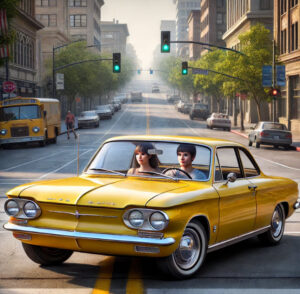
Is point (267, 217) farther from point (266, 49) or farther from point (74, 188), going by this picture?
point (266, 49)

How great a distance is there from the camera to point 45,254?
22.8 ft

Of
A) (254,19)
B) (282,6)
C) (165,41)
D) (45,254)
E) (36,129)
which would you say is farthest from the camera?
(254,19)

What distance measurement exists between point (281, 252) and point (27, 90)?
196ft

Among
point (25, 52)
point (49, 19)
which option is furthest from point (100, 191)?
point (49, 19)

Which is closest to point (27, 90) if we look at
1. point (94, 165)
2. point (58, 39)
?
point (58, 39)

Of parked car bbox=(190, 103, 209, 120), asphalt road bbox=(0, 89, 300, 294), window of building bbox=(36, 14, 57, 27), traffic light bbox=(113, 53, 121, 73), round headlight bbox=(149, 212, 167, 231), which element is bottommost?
asphalt road bbox=(0, 89, 300, 294)

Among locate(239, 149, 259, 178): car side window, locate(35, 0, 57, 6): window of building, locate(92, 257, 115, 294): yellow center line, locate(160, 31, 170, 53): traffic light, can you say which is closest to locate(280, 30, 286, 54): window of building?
locate(160, 31, 170, 53): traffic light

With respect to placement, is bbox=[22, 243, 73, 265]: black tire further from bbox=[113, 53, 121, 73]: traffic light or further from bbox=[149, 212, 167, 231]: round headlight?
bbox=[113, 53, 121, 73]: traffic light

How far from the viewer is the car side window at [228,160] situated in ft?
25.0

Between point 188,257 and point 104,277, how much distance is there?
0.90m

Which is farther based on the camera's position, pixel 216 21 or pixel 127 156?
pixel 216 21

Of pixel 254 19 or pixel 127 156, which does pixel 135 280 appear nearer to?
pixel 127 156

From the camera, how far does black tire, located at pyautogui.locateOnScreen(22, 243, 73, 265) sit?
6.86 m

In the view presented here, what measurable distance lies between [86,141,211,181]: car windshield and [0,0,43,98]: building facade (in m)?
51.1
